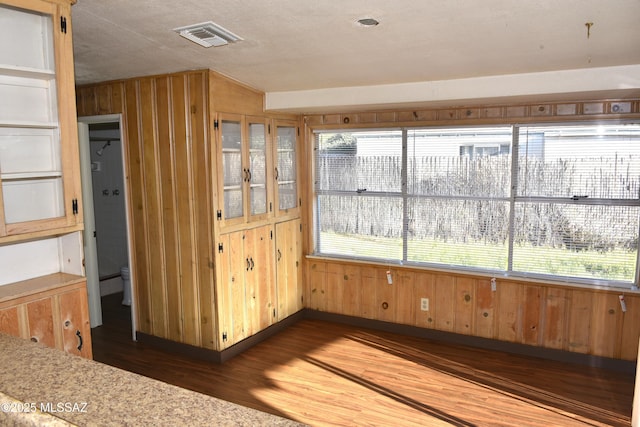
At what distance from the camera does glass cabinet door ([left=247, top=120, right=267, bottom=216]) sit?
434 cm

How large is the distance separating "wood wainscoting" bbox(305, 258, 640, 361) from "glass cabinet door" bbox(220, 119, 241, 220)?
1.33m

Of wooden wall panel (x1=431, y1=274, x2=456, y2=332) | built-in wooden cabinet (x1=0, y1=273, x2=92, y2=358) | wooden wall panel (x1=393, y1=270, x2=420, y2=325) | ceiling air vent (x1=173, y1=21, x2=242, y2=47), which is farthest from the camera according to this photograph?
wooden wall panel (x1=393, y1=270, x2=420, y2=325)

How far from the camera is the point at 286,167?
4.87 m

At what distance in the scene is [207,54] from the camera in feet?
11.2

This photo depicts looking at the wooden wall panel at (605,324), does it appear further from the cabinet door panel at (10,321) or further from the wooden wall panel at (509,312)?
the cabinet door panel at (10,321)

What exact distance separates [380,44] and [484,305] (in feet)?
8.34

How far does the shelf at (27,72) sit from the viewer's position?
2.16 m

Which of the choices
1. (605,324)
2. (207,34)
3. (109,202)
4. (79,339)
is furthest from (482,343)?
(109,202)

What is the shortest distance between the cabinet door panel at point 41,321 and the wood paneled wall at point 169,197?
5.19 feet

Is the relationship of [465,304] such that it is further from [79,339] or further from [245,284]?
[79,339]

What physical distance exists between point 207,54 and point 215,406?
2.74 m

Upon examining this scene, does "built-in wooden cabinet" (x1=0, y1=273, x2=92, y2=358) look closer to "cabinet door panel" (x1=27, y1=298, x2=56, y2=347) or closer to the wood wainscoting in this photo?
"cabinet door panel" (x1=27, y1=298, x2=56, y2=347)

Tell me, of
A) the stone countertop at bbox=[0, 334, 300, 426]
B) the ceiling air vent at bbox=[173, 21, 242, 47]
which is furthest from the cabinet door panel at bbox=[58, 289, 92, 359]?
the ceiling air vent at bbox=[173, 21, 242, 47]

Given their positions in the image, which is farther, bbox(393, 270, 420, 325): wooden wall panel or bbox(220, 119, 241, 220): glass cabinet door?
bbox(393, 270, 420, 325): wooden wall panel
